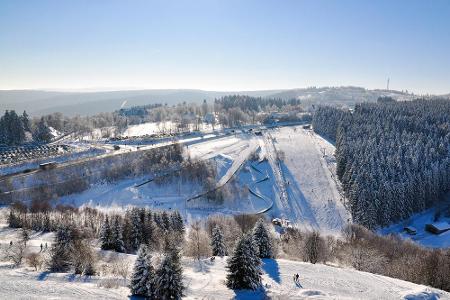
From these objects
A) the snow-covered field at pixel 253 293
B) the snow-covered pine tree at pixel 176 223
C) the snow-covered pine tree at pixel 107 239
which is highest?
the snow-covered field at pixel 253 293

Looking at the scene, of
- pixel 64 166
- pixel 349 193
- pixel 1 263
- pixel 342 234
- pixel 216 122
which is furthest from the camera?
pixel 216 122

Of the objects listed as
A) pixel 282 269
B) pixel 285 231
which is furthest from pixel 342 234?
pixel 282 269

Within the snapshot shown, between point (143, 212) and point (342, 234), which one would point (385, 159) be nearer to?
point (342, 234)

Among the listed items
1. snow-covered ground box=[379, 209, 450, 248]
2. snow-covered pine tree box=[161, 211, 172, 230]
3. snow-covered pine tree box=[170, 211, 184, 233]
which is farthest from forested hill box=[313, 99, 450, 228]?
snow-covered pine tree box=[161, 211, 172, 230]

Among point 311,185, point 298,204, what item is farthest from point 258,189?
point 311,185

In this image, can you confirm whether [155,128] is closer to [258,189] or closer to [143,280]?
[258,189]

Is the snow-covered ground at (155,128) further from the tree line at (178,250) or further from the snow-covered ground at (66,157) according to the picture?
the tree line at (178,250)

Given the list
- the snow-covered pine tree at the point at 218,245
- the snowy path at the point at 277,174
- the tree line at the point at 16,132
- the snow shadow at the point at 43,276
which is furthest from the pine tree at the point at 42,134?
the snow shadow at the point at 43,276
